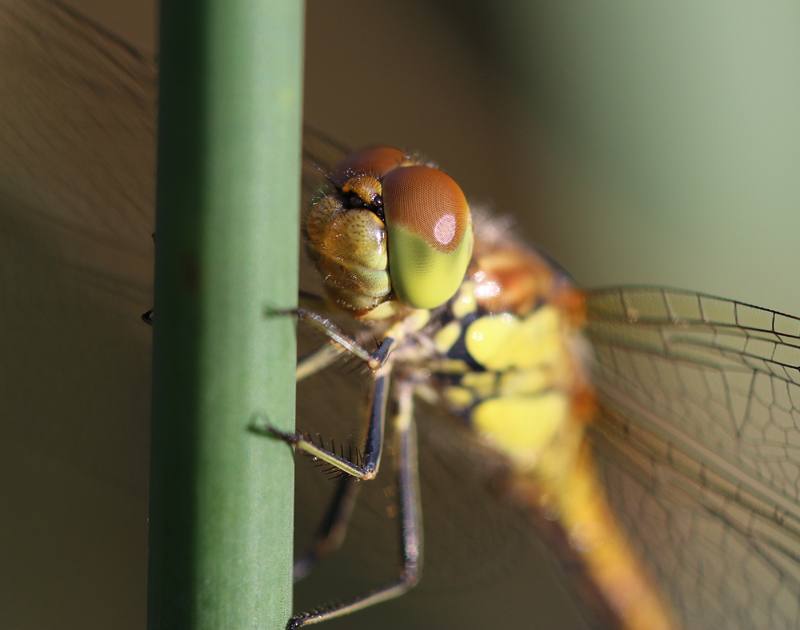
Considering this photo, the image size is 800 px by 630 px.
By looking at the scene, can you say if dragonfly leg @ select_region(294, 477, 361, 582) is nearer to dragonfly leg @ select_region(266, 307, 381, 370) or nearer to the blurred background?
the blurred background

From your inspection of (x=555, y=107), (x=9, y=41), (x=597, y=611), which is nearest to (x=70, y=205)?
(x=9, y=41)

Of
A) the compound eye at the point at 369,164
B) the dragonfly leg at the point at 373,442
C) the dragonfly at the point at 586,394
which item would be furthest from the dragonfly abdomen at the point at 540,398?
the compound eye at the point at 369,164

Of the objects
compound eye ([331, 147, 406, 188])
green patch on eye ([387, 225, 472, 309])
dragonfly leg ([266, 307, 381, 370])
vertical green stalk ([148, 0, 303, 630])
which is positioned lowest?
vertical green stalk ([148, 0, 303, 630])

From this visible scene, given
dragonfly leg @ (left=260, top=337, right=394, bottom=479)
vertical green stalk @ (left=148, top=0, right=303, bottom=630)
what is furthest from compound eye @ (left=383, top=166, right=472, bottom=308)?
vertical green stalk @ (left=148, top=0, right=303, bottom=630)

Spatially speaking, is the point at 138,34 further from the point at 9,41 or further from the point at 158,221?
the point at 158,221

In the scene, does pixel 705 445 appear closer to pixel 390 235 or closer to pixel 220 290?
pixel 390 235

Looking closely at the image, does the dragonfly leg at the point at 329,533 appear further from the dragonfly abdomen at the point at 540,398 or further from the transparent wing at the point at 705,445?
the transparent wing at the point at 705,445

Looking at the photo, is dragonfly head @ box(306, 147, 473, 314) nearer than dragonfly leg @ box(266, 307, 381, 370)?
No

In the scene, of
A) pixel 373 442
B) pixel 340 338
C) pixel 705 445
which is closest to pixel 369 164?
pixel 340 338
